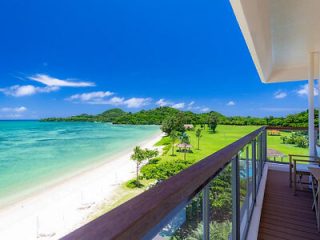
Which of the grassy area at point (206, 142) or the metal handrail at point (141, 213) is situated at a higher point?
the metal handrail at point (141, 213)

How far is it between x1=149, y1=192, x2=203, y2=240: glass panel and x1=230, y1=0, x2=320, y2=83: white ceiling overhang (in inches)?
73.2

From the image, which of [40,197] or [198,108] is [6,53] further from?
[198,108]

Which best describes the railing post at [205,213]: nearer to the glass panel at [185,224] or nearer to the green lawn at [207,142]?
the glass panel at [185,224]

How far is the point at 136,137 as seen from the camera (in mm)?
34531

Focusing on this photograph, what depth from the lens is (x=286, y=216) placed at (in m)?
2.27

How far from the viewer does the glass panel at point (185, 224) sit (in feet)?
1.53

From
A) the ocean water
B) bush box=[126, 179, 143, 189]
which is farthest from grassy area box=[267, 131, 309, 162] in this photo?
the ocean water

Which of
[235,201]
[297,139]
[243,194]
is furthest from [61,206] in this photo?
[235,201]

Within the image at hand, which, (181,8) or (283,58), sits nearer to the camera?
(283,58)

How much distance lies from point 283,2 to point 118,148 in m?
27.6

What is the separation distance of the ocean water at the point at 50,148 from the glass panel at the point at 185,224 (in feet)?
61.4

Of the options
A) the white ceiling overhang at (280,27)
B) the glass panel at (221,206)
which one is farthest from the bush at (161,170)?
the glass panel at (221,206)

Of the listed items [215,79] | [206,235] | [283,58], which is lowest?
[206,235]

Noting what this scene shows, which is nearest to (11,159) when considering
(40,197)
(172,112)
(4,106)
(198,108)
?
(40,197)
